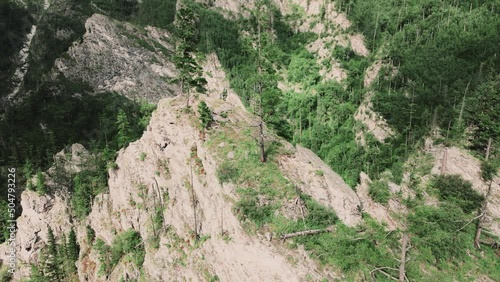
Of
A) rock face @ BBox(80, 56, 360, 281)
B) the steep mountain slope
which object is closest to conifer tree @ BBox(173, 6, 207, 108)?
rock face @ BBox(80, 56, 360, 281)

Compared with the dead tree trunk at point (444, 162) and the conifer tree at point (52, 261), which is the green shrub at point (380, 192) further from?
the conifer tree at point (52, 261)

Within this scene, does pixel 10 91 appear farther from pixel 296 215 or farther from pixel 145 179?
pixel 296 215

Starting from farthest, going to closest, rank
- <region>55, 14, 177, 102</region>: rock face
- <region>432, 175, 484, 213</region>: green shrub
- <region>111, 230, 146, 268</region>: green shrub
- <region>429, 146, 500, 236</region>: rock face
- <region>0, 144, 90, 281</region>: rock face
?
<region>55, 14, 177, 102</region>: rock face < <region>0, 144, 90, 281</region>: rock face < <region>432, 175, 484, 213</region>: green shrub < <region>429, 146, 500, 236</region>: rock face < <region>111, 230, 146, 268</region>: green shrub

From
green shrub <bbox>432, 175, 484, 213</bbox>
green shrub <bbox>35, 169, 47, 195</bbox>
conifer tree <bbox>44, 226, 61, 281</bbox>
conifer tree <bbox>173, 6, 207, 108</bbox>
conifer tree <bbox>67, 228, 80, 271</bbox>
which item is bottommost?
conifer tree <bbox>44, 226, 61, 281</bbox>

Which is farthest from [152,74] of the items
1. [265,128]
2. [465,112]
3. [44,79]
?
[465,112]

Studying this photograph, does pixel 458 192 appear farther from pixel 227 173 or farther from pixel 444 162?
pixel 227 173

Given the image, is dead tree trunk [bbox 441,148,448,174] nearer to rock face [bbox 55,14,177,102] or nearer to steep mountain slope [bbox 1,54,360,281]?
steep mountain slope [bbox 1,54,360,281]
